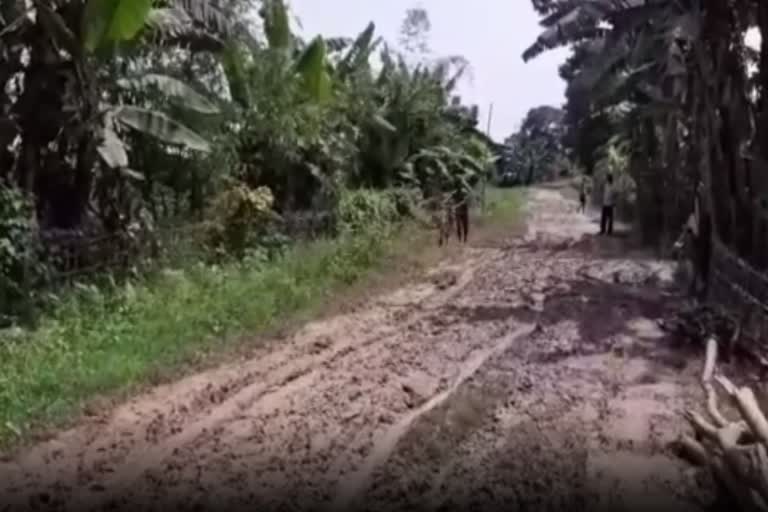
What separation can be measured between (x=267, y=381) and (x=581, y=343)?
3.86m

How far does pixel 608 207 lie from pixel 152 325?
57.4ft

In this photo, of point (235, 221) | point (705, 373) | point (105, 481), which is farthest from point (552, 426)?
point (235, 221)

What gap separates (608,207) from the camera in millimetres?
25062

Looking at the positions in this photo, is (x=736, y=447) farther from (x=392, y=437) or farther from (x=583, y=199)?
(x=583, y=199)

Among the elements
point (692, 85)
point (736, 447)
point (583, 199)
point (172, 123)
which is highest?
point (692, 85)

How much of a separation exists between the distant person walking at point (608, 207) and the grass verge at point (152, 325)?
10.4 metres

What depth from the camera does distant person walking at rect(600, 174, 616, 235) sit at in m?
24.7

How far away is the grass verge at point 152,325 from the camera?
280 inches

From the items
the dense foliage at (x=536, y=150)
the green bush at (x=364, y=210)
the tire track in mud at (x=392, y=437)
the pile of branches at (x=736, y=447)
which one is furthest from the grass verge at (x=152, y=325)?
the dense foliage at (x=536, y=150)

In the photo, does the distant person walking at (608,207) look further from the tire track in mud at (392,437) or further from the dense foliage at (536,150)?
the dense foliage at (536,150)

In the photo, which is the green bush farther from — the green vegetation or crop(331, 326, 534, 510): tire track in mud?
crop(331, 326, 534, 510): tire track in mud

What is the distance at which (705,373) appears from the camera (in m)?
8.54

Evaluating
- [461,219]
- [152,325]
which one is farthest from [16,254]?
[461,219]

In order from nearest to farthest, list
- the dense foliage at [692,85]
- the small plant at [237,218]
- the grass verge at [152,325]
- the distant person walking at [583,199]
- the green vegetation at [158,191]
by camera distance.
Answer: the grass verge at [152,325] < the green vegetation at [158,191] < the dense foliage at [692,85] < the small plant at [237,218] < the distant person walking at [583,199]
